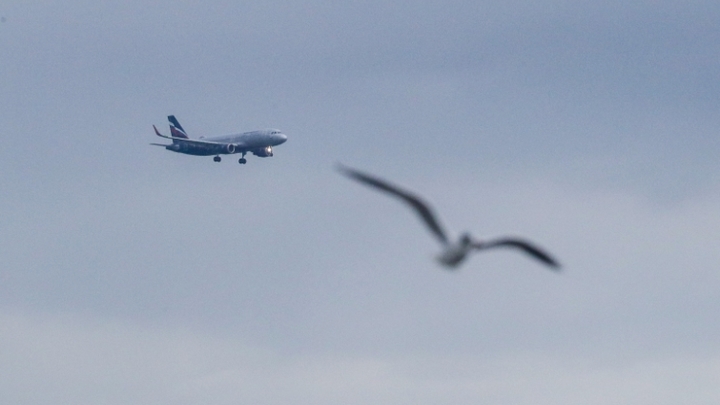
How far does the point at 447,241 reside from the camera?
77.4 m

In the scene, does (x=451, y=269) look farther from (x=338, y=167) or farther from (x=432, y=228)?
(x=338, y=167)

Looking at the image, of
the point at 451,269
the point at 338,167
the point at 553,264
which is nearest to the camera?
the point at 338,167

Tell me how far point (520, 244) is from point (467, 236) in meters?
6.30

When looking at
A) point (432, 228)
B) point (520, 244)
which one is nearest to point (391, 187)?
point (432, 228)

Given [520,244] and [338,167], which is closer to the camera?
[338,167]

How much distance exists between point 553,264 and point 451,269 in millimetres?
9792

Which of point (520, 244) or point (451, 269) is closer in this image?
point (451, 269)

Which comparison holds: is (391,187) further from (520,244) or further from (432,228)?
(520,244)

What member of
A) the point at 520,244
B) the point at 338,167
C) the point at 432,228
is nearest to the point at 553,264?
the point at 520,244

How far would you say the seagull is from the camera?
74375 mm

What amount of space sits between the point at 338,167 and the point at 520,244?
17820 millimetres

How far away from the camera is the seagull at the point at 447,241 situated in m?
74.4

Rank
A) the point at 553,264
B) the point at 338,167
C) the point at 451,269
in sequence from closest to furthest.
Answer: the point at 338,167 < the point at 451,269 < the point at 553,264

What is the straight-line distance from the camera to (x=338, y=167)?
69375mm
